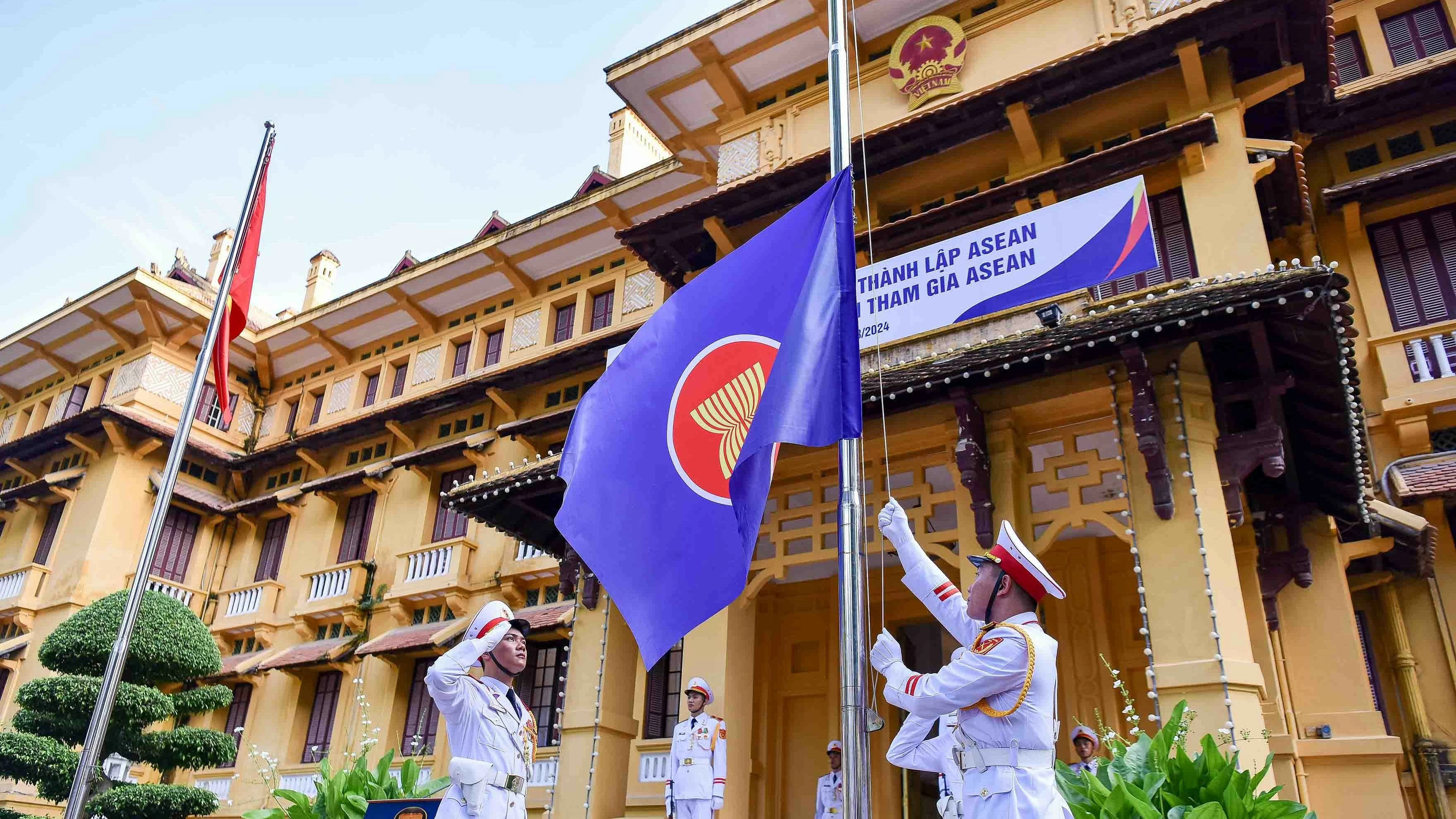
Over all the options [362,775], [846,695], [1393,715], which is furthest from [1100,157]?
[362,775]

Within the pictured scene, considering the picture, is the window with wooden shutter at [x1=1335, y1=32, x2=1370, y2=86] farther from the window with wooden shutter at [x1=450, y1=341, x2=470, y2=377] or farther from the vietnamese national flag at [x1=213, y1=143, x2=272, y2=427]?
the window with wooden shutter at [x1=450, y1=341, x2=470, y2=377]

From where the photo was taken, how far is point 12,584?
22.4 metres

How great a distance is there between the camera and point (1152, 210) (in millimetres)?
11727

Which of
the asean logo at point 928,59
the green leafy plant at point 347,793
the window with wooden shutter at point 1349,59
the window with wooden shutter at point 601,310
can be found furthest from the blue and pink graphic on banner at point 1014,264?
the window with wooden shutter at point 601,310

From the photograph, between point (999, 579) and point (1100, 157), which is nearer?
point (999, 579)

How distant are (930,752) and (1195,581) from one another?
4269mm

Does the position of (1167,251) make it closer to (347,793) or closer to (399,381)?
(347,793)

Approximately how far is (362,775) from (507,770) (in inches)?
141

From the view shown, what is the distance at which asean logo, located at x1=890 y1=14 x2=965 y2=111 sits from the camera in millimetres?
13641

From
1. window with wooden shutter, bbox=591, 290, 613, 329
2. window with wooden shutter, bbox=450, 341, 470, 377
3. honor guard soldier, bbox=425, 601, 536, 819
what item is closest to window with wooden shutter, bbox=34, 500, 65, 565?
window with wooden shutter, bbox=450, 341, 470, 377

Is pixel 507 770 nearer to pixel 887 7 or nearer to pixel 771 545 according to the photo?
pixel 771 545

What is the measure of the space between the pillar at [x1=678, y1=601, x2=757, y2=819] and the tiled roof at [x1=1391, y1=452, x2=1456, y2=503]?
24.5ft

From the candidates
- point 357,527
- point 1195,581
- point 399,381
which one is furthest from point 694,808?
point 399,381

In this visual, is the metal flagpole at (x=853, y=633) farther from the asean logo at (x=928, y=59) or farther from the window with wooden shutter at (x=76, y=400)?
the window with wooden shutter at (x=76, y=400)
